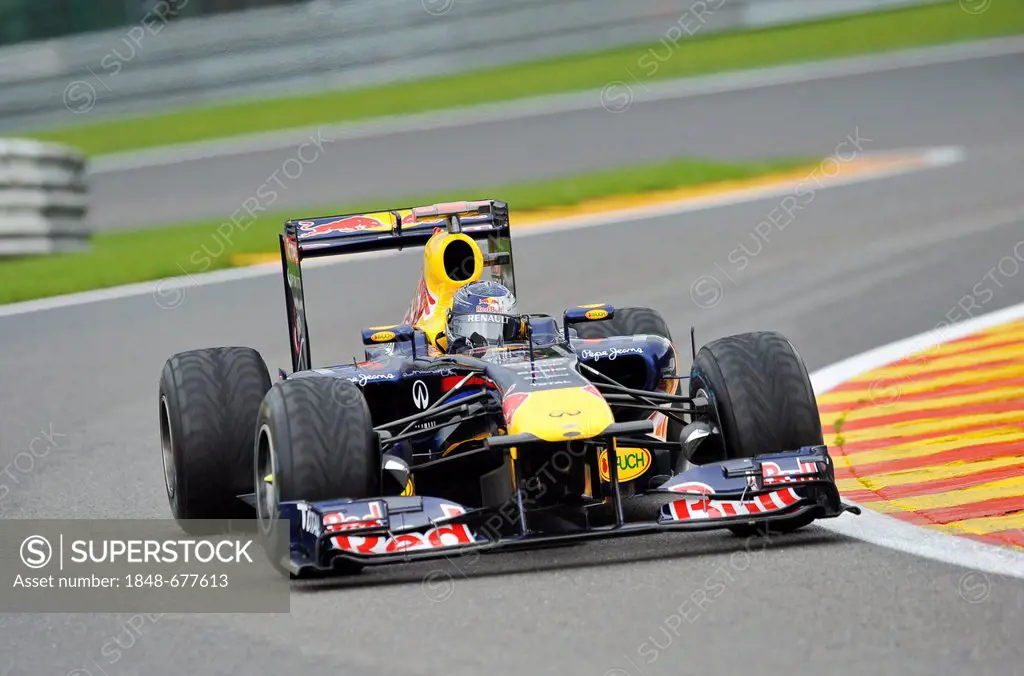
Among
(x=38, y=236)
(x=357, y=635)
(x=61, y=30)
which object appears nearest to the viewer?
(x=357, y=635)

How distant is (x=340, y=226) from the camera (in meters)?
9.51

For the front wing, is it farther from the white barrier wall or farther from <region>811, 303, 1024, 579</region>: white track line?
the white barrier wall

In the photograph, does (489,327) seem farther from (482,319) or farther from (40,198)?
(40,198)

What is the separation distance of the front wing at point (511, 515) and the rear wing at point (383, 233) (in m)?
2.25

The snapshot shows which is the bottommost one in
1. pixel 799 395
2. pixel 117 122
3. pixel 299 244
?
Answer: pixel 799 395

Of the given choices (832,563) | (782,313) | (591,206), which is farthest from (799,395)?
(591,206)

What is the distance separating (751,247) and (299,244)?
28.0ft

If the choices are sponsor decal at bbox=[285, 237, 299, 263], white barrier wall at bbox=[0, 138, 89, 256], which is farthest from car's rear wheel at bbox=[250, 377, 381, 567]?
white barrier wall at bbox=[0, 138, 89, 256]

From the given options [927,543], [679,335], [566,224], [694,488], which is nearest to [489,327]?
[694,488]

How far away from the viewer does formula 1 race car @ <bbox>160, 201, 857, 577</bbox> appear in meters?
7.25

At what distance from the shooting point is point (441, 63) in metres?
31.6

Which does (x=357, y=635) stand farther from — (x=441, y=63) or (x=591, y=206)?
(x=441, y=63)

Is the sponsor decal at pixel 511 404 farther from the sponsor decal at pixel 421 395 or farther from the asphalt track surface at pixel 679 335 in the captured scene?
the sponsor decal at pixel 421 395

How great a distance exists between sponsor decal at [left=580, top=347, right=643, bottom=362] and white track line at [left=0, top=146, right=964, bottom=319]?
809cm
